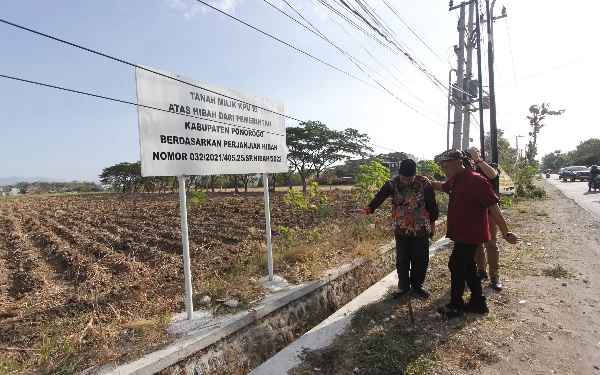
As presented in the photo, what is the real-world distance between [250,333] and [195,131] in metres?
1.75

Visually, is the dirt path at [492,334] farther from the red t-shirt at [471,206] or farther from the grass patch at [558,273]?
the red t-shirt at [471,206]

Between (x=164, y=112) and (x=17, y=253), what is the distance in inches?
313

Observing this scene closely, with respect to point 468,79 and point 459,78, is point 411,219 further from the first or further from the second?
point 468,79

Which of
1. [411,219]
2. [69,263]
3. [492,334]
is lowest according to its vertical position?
[69,263]

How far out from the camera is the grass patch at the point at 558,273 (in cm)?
422

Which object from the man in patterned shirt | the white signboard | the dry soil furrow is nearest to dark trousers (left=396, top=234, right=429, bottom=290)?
the man in patterned shirt

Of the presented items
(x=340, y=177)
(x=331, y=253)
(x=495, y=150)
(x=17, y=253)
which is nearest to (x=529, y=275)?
(x=331, y=253)

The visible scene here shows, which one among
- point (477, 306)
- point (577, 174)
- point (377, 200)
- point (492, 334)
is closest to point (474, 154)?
point (377, 200)

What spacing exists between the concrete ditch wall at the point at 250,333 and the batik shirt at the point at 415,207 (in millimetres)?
1009

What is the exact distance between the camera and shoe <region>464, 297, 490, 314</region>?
317 centimetres

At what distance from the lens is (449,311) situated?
3119mm

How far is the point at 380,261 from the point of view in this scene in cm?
507

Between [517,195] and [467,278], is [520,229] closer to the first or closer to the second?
[467,278]

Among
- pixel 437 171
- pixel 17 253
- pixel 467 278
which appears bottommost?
pixel 17 253
